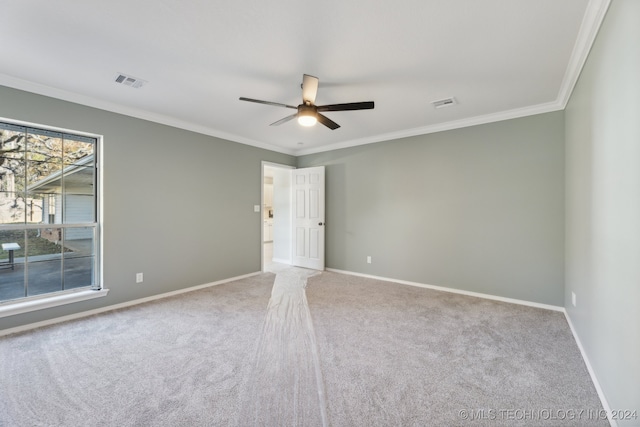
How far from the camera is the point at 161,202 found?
3.81 metres

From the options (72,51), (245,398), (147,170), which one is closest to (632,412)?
(245,398)

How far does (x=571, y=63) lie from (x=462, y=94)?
903 mm

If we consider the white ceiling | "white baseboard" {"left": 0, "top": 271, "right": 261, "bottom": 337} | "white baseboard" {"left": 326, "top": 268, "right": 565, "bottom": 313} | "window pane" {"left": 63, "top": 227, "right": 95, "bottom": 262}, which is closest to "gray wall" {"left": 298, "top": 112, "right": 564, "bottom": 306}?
"white baseboard" {"left": 326, "top": 268, "right": 565, "bottom": 313}

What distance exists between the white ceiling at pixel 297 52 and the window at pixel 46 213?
577 mm

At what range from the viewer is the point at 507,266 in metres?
3.65

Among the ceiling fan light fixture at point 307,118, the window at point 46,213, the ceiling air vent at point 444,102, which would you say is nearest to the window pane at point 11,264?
the window at point 46,213

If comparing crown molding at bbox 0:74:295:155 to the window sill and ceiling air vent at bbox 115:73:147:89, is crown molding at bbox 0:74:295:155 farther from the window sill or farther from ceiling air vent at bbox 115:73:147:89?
the window sill

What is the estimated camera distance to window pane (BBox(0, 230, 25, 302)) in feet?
9.24

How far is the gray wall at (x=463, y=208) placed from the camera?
11.1 feet

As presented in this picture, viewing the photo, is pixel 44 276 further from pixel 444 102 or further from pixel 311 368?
pixel 444 102

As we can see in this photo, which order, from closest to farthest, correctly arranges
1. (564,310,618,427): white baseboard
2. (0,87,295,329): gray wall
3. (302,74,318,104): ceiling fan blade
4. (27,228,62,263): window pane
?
(564,310,618,427): white baseboard → (302,74,318,104): ceiling fan blade → (27,228,62,263): window pane → (0,87,295,329): gray wall

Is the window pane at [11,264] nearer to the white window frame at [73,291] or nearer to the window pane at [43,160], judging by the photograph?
the white window frame at [73,291]

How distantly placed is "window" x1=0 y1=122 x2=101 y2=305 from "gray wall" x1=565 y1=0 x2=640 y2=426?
4671 mm

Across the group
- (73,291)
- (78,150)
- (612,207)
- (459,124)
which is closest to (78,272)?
(73,291)
